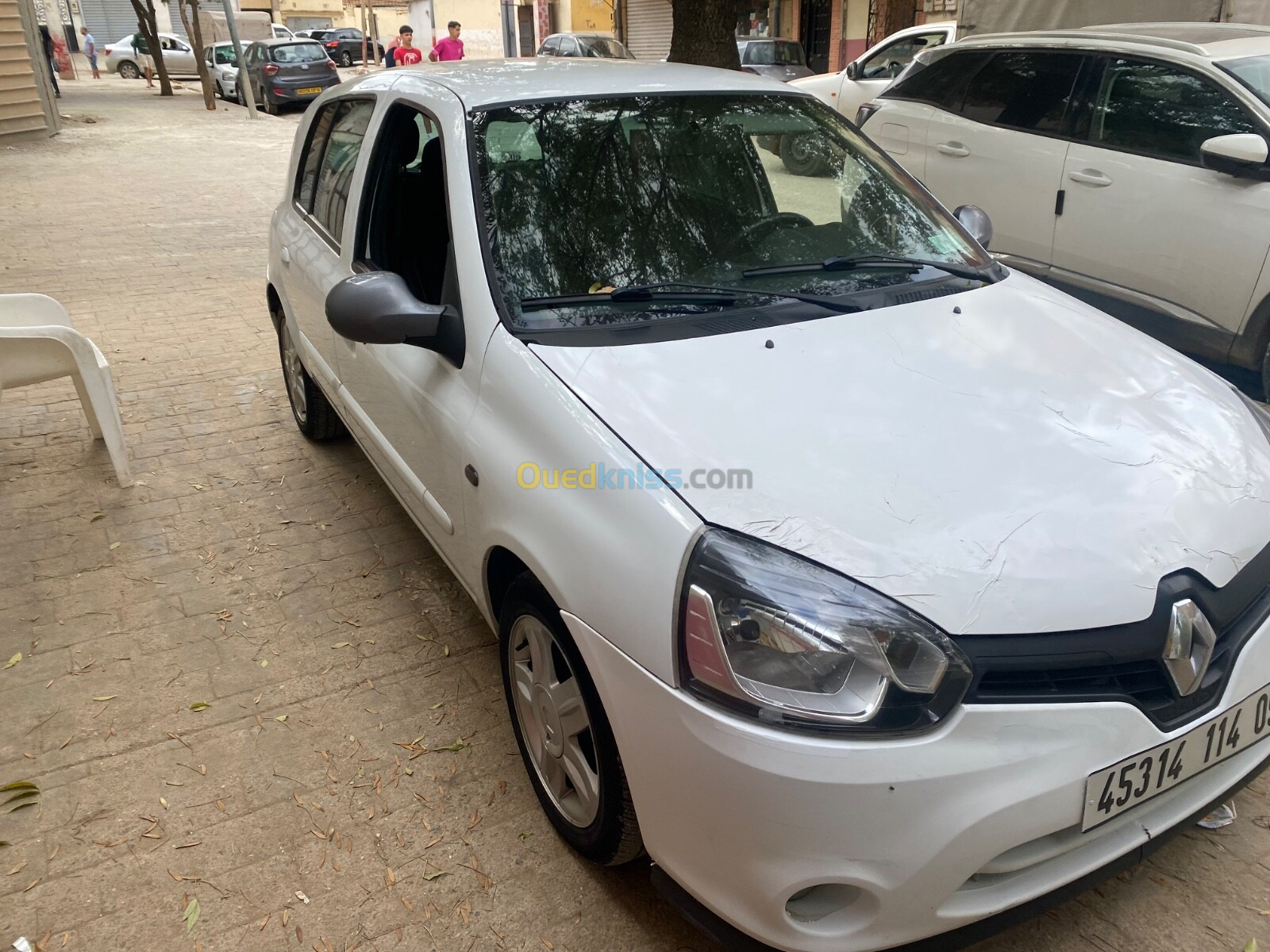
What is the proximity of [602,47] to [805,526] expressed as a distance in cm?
2414

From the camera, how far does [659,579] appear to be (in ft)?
5.83

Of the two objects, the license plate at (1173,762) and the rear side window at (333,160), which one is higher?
the rear side window at (333,160)

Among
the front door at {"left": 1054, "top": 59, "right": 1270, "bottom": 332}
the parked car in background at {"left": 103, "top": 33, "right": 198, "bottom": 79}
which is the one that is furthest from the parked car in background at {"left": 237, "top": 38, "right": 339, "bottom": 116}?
the front door at {"left": 1054, "top": 59, "right": 1270, "bottom": 332}

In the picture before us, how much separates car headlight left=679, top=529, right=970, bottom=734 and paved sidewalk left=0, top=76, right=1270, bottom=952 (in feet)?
0.67

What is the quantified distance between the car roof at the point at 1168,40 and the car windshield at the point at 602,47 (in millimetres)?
18393

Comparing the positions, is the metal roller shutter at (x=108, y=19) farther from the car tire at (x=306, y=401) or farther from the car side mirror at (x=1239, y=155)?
the car side mirror at (x=1239, y=155)

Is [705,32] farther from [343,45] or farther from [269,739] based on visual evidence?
[343,45]

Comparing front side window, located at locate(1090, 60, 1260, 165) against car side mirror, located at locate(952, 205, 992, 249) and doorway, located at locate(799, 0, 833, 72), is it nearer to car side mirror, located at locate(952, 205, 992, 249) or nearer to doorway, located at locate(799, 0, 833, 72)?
car side mirror, located at locate(952, 205, 992, 249)

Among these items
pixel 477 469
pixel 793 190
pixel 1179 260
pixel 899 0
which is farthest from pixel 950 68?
pixel 899 0

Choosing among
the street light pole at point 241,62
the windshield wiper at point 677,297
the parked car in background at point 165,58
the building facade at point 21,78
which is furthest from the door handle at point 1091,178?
the parked car in background at point 165,58

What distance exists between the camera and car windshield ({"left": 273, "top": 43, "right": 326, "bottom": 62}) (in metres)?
23.1

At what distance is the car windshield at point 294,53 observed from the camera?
2309cm

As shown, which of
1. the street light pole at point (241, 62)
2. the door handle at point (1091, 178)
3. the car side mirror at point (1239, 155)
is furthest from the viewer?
the street light pole at point (241, 62)

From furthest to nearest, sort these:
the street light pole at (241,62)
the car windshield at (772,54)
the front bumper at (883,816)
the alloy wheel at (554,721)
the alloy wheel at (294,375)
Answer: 1. the street light pole at (241,62)
2. the car windshield at (772,54)
3. the alloy wheel at (294,375)
4. the alloy wheel at (554,721)
5. the front bumper at (883,816)
